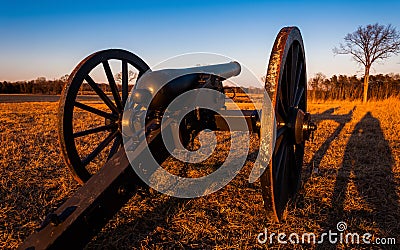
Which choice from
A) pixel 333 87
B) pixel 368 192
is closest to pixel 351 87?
pixel 333 87

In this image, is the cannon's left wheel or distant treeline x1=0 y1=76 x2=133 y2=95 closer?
the cannon's left wheel

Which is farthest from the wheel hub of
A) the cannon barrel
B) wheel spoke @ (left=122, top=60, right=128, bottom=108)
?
wheel spoke @ (left=122, top=60, right=128, bottom=108)

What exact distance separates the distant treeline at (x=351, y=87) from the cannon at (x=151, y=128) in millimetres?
17204

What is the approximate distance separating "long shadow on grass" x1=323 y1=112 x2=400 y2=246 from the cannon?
0.56 meters

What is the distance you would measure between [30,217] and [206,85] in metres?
2.17

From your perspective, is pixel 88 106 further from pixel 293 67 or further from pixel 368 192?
pixel 368 192

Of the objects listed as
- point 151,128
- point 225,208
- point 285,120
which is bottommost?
point 225,208

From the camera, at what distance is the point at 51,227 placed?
1.91m

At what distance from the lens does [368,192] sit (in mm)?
3555

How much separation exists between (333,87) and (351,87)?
1.82 metres

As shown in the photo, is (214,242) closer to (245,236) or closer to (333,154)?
(245,236)

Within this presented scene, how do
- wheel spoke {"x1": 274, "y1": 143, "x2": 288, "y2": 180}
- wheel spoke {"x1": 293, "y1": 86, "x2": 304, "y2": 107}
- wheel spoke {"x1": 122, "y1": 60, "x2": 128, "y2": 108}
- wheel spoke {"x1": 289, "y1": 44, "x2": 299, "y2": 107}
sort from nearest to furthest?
1. wheel spoke {"x1": 274, "y1": 143, "x2": 288, "y2": 180}
2. wheel spoke {"x1": 289, "y1": 44, "x2": 299, "y2": 107}
3. wheel spoke {"x1": 293, "y1": 86, "x2": 304, "y2": 107}
4. wheel spoke {"x1": 122, "y1": 60, "x2": 128, "y2": 108}

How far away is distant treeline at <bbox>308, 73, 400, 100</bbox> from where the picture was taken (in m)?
20.5

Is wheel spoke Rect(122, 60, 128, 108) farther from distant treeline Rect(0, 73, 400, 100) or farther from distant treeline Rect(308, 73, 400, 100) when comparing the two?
distant treeline Rect(308, 73, 400, 100)
